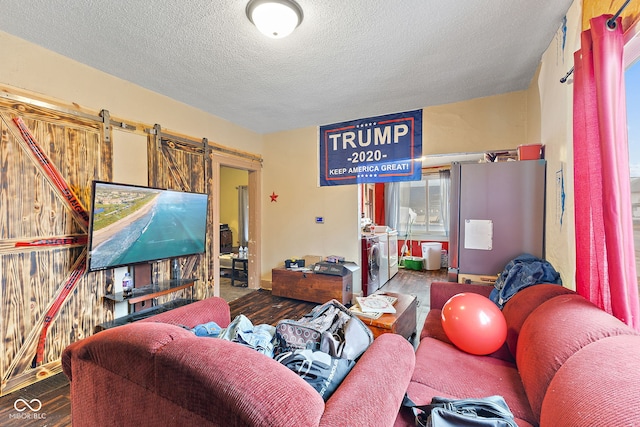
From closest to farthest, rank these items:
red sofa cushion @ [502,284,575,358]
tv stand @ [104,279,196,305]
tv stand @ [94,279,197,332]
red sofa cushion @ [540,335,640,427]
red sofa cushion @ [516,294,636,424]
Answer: red sofa cushion @ [540,335,640,427], red sofa cushion @ [516,294,636,424], red sofa cushion @ [502,284,575,358], tv stand @ [94,279,197,332], tv stand @ [104,279,196,305]

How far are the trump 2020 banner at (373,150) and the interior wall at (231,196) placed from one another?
3.30 metres

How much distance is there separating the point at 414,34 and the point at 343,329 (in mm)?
2184

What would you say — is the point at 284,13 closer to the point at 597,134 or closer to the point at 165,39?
the point at 165,39

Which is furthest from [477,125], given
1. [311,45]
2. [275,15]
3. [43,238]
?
[43,238]

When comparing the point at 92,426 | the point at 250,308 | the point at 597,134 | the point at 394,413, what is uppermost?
the point at 597,134

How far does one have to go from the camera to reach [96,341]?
108 cm

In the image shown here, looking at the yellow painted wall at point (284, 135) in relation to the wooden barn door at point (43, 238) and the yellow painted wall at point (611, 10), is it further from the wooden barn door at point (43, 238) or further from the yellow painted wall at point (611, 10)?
the yellow painted wall at point (611, 10)

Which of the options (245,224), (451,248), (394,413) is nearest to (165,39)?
(394,413)

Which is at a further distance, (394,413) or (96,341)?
(96,341)

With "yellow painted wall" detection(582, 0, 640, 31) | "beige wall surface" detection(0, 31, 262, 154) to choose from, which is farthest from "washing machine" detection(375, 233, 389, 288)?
"yellow painted wall" detection(582, 0, 640, 31)

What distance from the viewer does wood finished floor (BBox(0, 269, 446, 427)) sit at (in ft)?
5.77

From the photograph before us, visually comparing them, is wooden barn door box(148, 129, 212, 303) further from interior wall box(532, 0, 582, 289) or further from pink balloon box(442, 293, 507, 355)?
interior wall box(532, 0, 582, 289)

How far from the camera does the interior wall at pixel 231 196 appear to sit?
6781 mm

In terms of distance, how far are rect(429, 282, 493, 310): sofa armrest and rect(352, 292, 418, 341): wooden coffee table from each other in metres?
0.26
